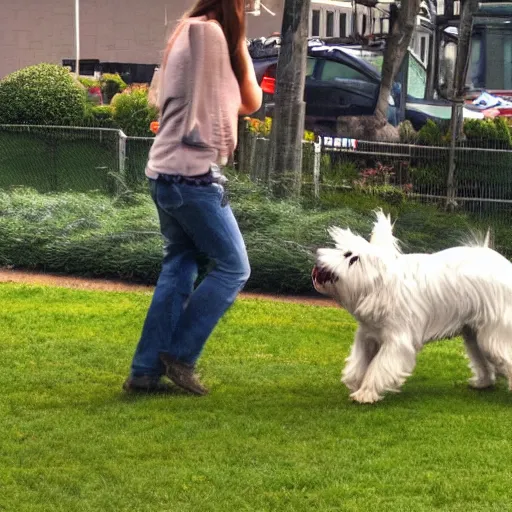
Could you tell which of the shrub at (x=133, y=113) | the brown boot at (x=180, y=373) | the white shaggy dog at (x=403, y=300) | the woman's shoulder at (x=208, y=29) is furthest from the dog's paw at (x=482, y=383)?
the shrub at (x=133, y=113)

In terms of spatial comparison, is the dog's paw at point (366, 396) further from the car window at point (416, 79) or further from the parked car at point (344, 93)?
the car window at point (416, 79)

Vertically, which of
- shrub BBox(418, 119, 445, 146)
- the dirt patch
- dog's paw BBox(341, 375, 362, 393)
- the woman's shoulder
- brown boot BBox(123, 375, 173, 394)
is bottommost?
the dirt patch

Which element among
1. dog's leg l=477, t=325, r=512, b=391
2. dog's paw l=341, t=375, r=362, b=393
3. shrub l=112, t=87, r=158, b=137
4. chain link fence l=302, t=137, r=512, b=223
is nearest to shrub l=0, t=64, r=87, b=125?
shrub l=112, t=87, r=158, b=137

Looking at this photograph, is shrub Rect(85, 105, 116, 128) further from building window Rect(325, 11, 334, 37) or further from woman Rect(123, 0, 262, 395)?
building window Rect(325, 11, 334, 37)

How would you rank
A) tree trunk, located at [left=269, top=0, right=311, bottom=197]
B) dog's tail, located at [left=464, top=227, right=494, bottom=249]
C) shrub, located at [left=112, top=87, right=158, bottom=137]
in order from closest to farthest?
1. dog's tail, located at [left=464, top=227, right=494, bottom=249]
2. tree trunk, located at [left=269, top=0, right=311, bottom=197]
3. shrub, located at [left=112, top=87, right=158, bottom=137]

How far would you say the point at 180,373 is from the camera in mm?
6398

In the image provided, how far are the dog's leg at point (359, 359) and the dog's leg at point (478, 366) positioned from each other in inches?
21.6

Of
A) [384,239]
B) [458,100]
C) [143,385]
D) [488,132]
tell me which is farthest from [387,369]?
[488,132]

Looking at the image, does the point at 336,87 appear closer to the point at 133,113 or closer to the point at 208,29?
the point at 133,113

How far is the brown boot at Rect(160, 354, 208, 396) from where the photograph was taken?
21.0ft

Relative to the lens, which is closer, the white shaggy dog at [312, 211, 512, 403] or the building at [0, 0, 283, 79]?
the white shaggy dog at [312, 211, 512, 403]

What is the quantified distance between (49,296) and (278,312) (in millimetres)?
1818

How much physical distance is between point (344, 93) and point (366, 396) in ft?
55.9

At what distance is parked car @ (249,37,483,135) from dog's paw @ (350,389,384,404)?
610 inches
